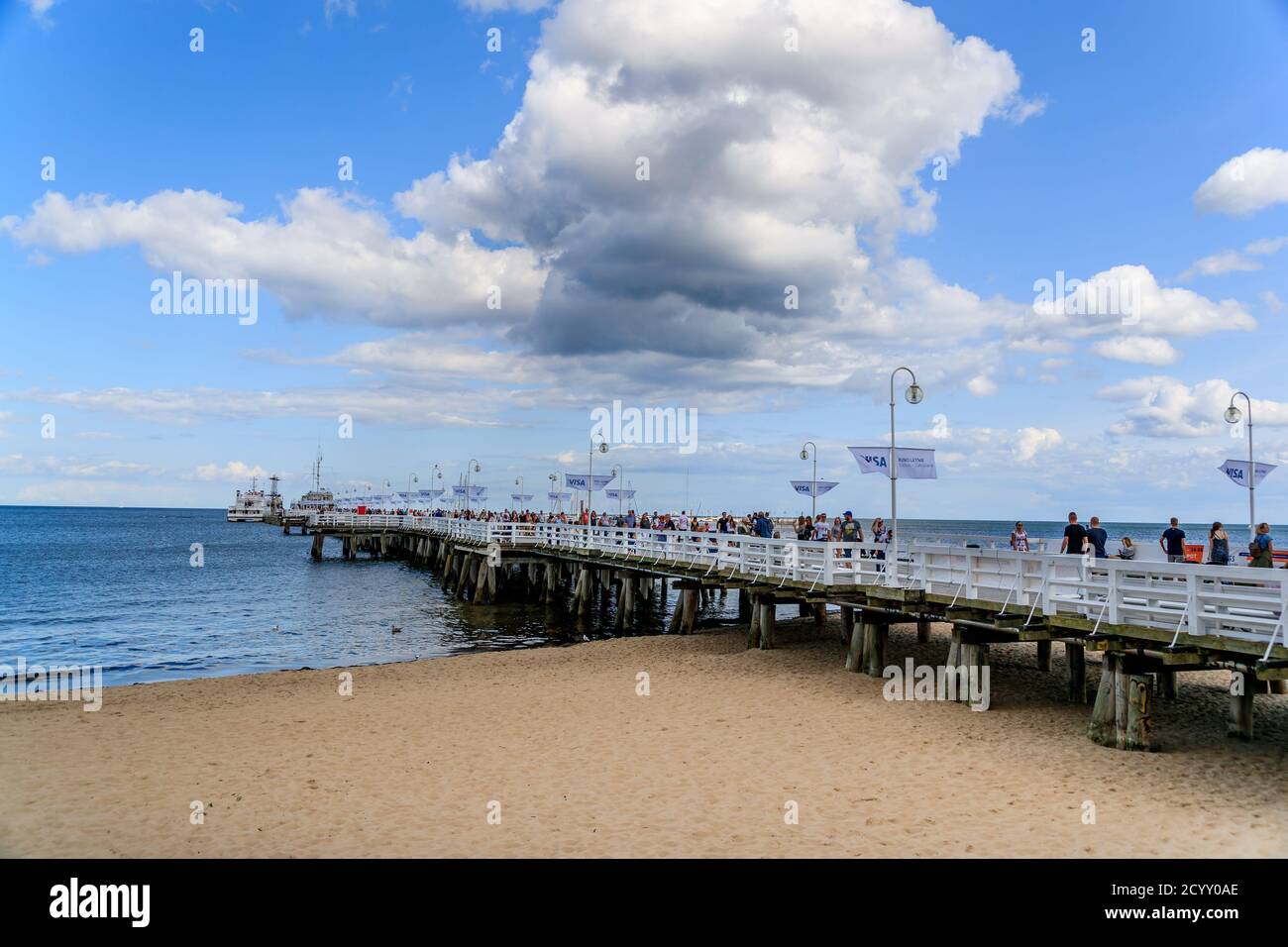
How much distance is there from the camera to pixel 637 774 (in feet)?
33.7

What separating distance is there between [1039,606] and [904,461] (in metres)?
5.67

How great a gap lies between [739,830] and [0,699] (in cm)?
1499

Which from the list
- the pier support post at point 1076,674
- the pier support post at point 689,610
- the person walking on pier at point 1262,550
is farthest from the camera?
the pier support post at point 689,610

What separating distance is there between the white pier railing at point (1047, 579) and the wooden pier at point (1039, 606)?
28 mm

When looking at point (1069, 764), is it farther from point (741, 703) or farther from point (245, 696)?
point (245, 696)

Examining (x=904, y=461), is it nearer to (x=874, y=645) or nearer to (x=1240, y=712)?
(x=874, y=645)

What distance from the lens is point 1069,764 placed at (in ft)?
33.1

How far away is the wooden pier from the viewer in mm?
10039

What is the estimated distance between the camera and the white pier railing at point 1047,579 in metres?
10.0

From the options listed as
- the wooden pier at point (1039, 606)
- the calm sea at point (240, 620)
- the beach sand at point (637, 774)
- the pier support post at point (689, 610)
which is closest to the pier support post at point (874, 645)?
the wooden pier at point (1039, 606)

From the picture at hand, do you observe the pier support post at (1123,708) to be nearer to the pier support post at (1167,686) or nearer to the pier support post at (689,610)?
the pier support post at (1167,686)

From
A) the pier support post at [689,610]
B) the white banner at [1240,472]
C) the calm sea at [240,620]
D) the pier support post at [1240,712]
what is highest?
the white banner at [1240,472]

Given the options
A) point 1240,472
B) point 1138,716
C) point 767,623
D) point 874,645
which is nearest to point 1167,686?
point 1138,716
